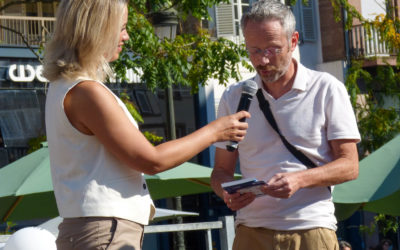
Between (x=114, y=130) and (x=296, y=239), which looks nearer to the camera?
(x=114, y=130)

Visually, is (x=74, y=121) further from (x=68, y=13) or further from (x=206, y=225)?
(x=206, y=225)

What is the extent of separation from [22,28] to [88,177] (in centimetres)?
1969

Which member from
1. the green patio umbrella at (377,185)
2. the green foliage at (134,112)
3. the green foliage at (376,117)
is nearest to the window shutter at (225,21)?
the green foliage at (376,117)

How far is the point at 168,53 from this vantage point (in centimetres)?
1352

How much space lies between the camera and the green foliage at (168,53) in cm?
1309

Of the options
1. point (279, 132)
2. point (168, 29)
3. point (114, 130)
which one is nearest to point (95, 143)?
point (114, 130)

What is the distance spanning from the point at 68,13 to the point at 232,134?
751mm

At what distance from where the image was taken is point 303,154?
4.32 meters

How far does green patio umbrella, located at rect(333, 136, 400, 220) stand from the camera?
10.1 meters

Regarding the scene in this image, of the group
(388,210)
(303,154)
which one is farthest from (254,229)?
(388,210)

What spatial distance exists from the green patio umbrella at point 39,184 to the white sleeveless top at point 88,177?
21.0ft

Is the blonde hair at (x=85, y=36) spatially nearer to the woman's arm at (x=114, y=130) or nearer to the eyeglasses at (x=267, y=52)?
the woman's arm at (x=114, y=130)

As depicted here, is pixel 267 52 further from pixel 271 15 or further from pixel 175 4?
pixel 175 4

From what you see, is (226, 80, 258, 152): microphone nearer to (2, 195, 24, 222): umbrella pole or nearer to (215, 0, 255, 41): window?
(2, 195, 24, 222): umbrella pole
